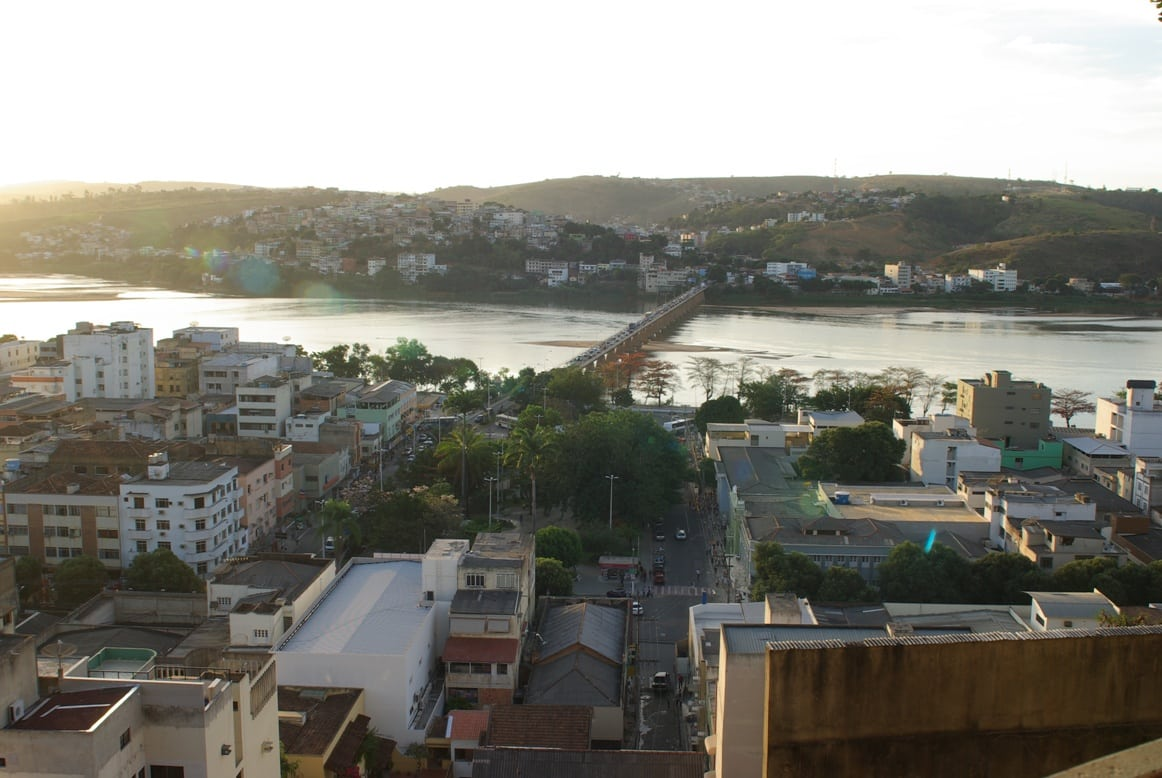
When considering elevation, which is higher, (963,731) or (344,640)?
(963,731)

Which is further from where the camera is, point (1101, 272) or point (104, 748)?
point (1101, 272)

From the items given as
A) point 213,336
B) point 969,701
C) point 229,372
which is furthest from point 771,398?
point 969,701

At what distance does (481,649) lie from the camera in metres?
4.40

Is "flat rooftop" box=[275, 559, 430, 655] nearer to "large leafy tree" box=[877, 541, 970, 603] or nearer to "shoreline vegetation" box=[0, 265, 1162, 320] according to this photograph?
"large leafy tree" box=[877, 541, 970, 603]

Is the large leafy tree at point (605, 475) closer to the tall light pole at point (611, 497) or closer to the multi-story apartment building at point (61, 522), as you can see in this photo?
the tall light pole at point (611, 497)

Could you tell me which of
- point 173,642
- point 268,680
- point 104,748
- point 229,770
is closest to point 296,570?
point 173,642

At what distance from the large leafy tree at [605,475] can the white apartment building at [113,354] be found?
4952 millimetres

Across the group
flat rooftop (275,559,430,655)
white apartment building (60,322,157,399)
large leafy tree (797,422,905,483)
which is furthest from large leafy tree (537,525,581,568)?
white apartment building (60,322,157,399)

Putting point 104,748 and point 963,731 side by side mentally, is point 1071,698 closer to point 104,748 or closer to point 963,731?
point 963,731

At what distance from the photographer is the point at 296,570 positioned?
16.0 feet

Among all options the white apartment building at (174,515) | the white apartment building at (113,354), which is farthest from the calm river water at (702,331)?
the white apartment building at (174,515)

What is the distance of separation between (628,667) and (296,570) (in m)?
1.56

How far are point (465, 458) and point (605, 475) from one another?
107 cm

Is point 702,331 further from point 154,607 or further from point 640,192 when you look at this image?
point 640,192
